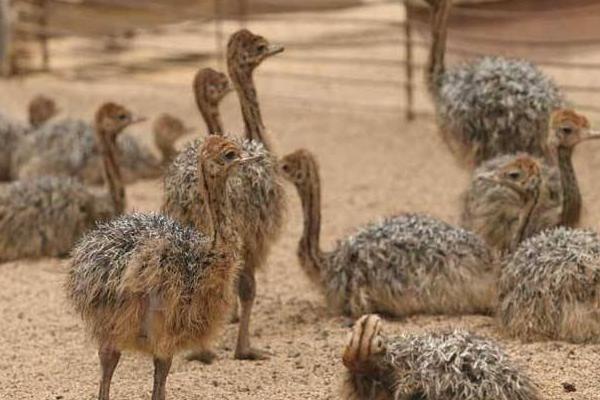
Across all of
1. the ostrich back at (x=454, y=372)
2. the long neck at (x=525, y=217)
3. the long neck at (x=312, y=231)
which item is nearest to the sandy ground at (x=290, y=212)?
the long neck at (x=312, y=231)

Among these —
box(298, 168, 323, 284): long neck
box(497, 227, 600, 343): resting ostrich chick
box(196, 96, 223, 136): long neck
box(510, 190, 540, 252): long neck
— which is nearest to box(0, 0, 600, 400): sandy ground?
box(497, 227, 600, 343): resting ostrich chick

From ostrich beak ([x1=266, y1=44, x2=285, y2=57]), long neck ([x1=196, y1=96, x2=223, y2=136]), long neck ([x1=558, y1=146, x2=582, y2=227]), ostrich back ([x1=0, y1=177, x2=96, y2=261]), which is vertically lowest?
ostrich back ([x1=0, y1=177, x2=96, y2=261])

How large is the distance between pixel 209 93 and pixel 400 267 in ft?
4.34

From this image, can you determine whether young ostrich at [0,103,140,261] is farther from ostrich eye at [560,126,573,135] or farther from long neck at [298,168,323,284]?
ostrich eye at [560,126,573,135]

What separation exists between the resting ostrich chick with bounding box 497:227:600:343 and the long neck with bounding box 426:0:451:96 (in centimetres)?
257

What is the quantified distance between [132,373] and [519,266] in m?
1.80

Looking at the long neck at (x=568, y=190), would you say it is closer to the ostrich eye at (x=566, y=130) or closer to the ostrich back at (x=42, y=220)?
the ostrich eye at (x=566, y=130)

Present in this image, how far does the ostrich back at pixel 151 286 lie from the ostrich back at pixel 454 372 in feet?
2.32

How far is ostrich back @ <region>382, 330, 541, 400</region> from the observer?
17.5ft

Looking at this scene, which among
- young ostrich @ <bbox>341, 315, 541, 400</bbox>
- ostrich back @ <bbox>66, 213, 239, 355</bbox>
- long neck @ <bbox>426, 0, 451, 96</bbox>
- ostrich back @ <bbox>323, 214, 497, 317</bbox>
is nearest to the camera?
young ostrich @ <bbox>341, 315, 541, 400</bbox>

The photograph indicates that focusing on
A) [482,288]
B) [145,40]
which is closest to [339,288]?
[482,288]

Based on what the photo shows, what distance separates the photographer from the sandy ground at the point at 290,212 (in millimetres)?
6203

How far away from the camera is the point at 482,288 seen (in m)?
7.14

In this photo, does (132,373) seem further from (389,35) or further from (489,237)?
(389,35)
